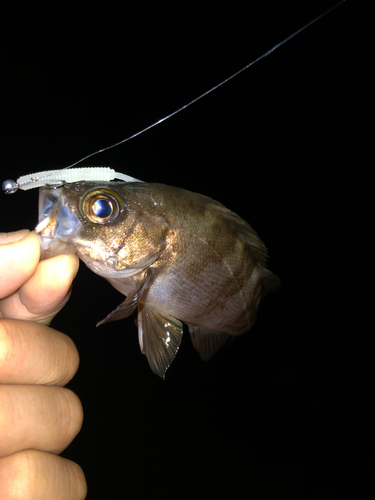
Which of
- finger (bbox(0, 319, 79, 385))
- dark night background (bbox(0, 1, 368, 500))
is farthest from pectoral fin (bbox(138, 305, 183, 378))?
dark night background (bbox(0, 1, 368, 500))

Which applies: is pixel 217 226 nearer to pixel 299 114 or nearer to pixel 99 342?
pixel 99 342

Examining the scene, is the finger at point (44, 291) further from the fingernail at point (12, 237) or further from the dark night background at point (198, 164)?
the dark night background at point (198, 164)

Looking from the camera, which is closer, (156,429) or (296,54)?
(156,429)

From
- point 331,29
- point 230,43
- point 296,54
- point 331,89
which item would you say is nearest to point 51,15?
point 230,43

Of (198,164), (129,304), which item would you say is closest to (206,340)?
(129,304)

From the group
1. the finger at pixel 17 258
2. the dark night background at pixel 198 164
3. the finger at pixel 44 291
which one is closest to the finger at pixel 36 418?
the finger at pixel 44 291
